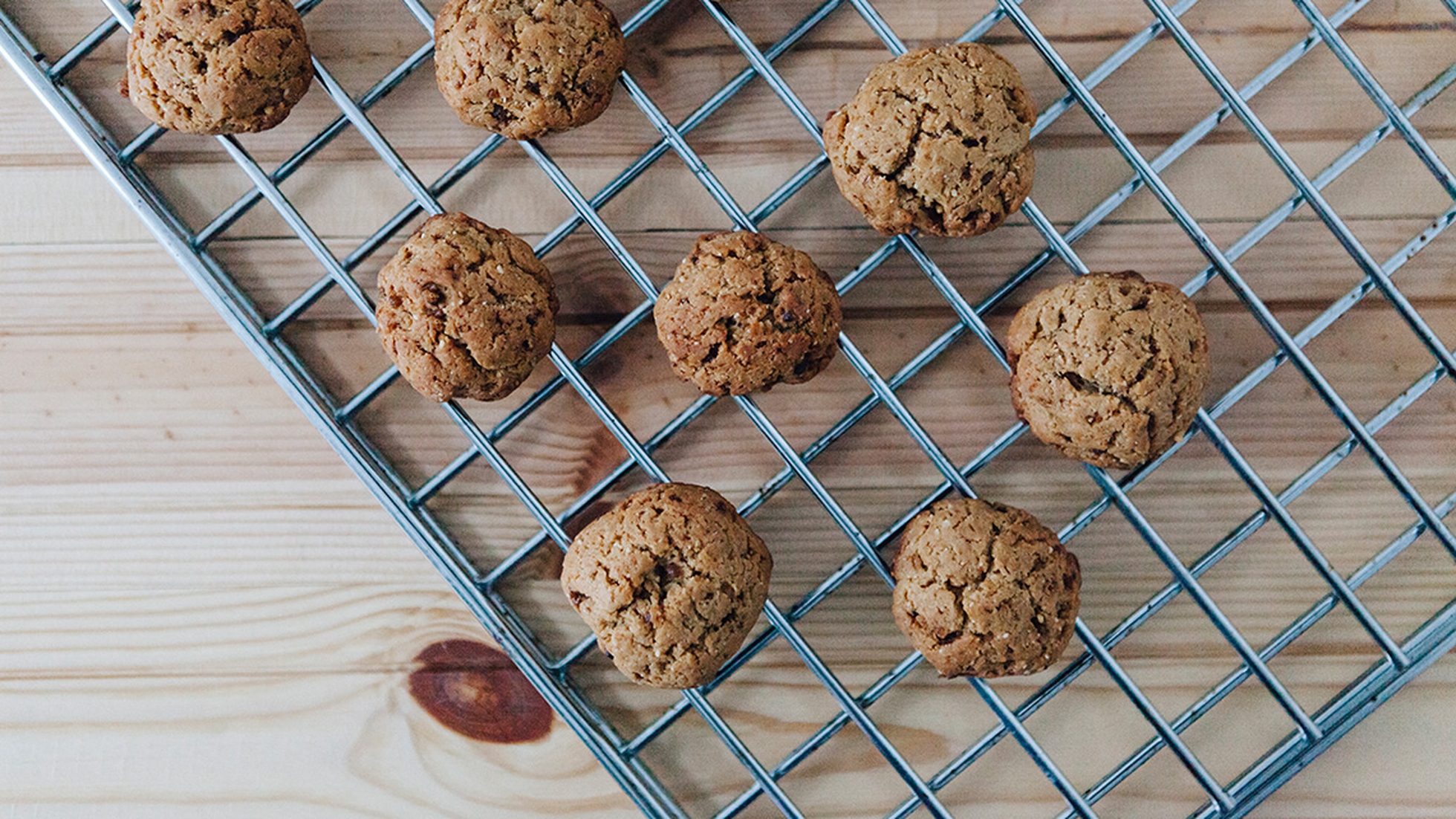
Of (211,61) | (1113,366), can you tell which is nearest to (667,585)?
(1113,366)

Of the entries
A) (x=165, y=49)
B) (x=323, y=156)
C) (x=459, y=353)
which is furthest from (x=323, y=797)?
(x=165, y=49)

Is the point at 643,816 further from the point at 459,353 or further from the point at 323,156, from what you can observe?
the point at 323,156

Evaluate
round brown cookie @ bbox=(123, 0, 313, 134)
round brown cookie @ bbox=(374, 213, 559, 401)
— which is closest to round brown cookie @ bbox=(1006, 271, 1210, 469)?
round brown cookie @ bbox=(374, 213, 559, 401)

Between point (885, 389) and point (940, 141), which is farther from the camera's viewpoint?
point (885, 389)

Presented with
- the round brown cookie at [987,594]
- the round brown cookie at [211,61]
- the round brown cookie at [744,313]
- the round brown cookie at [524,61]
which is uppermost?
the round brown cookie at [211,61]

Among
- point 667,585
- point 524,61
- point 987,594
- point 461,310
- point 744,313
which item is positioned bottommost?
point 987,594

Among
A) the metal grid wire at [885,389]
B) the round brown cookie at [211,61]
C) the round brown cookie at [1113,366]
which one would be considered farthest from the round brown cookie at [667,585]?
the round brown cookie at [211,61]

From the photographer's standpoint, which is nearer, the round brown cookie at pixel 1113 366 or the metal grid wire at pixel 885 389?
the round brown cookie at pixel 1113 366

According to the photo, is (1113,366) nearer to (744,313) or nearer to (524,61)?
(744,313)

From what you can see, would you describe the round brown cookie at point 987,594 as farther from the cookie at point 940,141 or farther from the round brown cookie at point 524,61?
the round brown cookie at point 524,61
